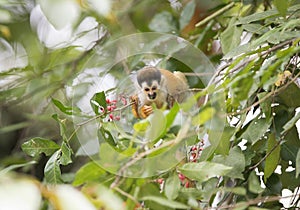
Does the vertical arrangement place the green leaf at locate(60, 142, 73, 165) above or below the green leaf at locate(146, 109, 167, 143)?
below

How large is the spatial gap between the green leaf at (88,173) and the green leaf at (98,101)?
0.15 metres

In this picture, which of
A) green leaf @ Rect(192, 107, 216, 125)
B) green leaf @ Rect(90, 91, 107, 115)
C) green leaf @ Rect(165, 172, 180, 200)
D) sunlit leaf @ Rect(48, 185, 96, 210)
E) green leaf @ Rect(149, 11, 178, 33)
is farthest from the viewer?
green leaf @ Rect(149, 11, 178, 33)

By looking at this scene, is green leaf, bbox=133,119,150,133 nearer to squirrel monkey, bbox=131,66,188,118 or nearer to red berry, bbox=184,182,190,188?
squirrel monkey, bbox=131,66,188,118

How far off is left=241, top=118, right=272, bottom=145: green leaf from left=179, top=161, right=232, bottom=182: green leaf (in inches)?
7.9

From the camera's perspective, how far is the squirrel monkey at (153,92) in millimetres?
803

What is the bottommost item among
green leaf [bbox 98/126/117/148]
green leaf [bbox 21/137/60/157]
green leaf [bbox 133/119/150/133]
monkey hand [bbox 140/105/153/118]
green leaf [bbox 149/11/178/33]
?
green leaf [bbox 149/11/178/33]

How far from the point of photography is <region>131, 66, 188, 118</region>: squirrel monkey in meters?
0.80

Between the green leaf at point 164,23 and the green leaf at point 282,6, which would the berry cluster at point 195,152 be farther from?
the green leaf at point 164,23

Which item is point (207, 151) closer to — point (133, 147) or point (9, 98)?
point (133, 147)

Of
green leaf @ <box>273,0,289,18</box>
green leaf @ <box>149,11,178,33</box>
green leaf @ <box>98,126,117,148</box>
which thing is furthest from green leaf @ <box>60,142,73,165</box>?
green leaf @ <box>149,11,178,33</box>

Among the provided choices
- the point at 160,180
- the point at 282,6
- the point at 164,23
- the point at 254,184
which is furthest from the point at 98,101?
the point at 164,23

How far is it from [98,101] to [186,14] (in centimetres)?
97

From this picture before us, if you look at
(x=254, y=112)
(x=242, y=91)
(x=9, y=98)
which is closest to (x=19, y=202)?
(x=242, y=91)

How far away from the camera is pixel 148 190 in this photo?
76 centimetres
